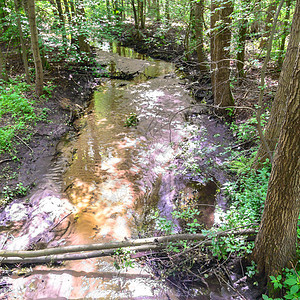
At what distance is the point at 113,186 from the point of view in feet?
20.1

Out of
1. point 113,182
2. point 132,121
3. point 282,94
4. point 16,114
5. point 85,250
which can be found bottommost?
point 85,250

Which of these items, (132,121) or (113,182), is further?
(132,121)

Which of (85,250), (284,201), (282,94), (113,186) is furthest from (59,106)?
(284,201)

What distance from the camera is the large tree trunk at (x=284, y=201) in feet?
7.79

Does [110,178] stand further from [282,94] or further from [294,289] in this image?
[294,289]

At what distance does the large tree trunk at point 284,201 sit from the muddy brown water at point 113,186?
3.18ft

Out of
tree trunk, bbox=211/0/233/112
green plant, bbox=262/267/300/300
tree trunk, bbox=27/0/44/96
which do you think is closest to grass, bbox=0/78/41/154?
tree trunk, bbox=27/0/44/96

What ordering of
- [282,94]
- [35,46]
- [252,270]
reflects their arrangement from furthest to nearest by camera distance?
[35,46], [282,94], [252,270]

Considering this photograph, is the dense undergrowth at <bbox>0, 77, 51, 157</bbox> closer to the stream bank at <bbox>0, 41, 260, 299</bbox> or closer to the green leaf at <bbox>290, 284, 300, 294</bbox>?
the stream bank at <bbox>0, 41, 260, 299</bbox>

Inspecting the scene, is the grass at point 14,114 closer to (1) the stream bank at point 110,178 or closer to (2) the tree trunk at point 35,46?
(2) the tree trunk at point 35,46

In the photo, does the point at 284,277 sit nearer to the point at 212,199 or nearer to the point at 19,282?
the point at 212,199

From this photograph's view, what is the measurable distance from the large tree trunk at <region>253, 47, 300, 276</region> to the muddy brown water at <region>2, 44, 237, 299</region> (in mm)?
969

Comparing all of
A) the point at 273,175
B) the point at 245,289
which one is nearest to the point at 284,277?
the point at 245,289

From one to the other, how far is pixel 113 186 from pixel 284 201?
4.22 m
